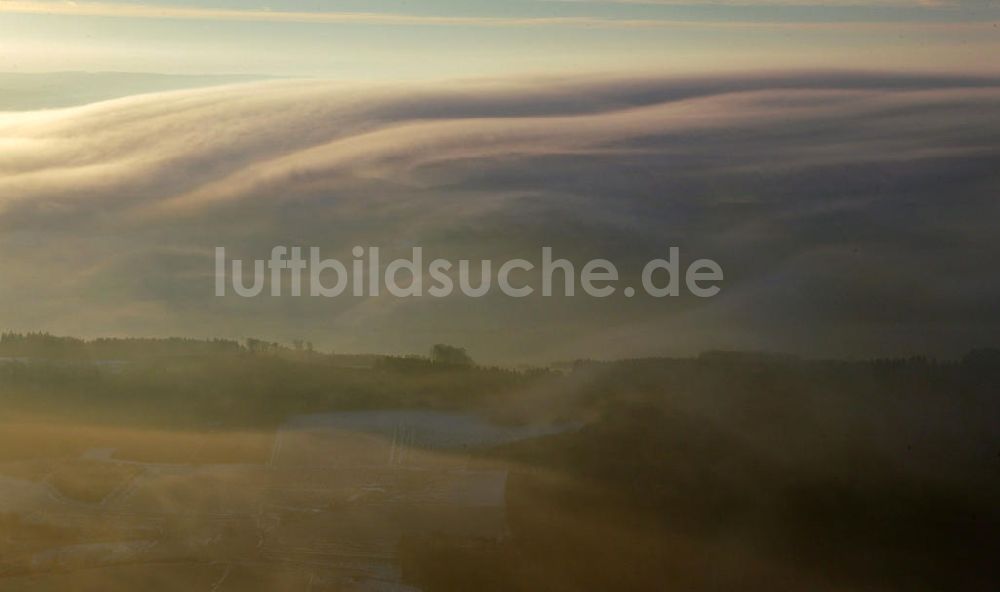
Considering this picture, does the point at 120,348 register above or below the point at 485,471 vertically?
above

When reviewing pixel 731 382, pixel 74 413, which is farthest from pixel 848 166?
pixel 74 413

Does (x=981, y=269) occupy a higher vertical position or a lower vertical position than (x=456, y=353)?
higher

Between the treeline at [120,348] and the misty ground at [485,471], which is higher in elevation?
the treeline at [120,348]

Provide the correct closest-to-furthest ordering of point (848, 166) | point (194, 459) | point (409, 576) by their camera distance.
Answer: point (409, 576)
point (194, 459)
point (848, 166)

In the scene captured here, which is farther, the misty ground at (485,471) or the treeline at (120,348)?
the treeline at (120,348)

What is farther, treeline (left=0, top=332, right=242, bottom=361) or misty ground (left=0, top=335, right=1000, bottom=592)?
treeline (left=0, top=332, right=242, bottom=361)

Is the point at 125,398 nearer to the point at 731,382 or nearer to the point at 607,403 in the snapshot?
the point at 607,403

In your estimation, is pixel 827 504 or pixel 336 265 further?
pixel 336 265

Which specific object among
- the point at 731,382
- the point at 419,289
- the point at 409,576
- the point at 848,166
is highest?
the point at 848,166

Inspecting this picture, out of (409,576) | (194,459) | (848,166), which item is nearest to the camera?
(409,576)

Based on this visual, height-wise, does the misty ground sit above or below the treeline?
below
